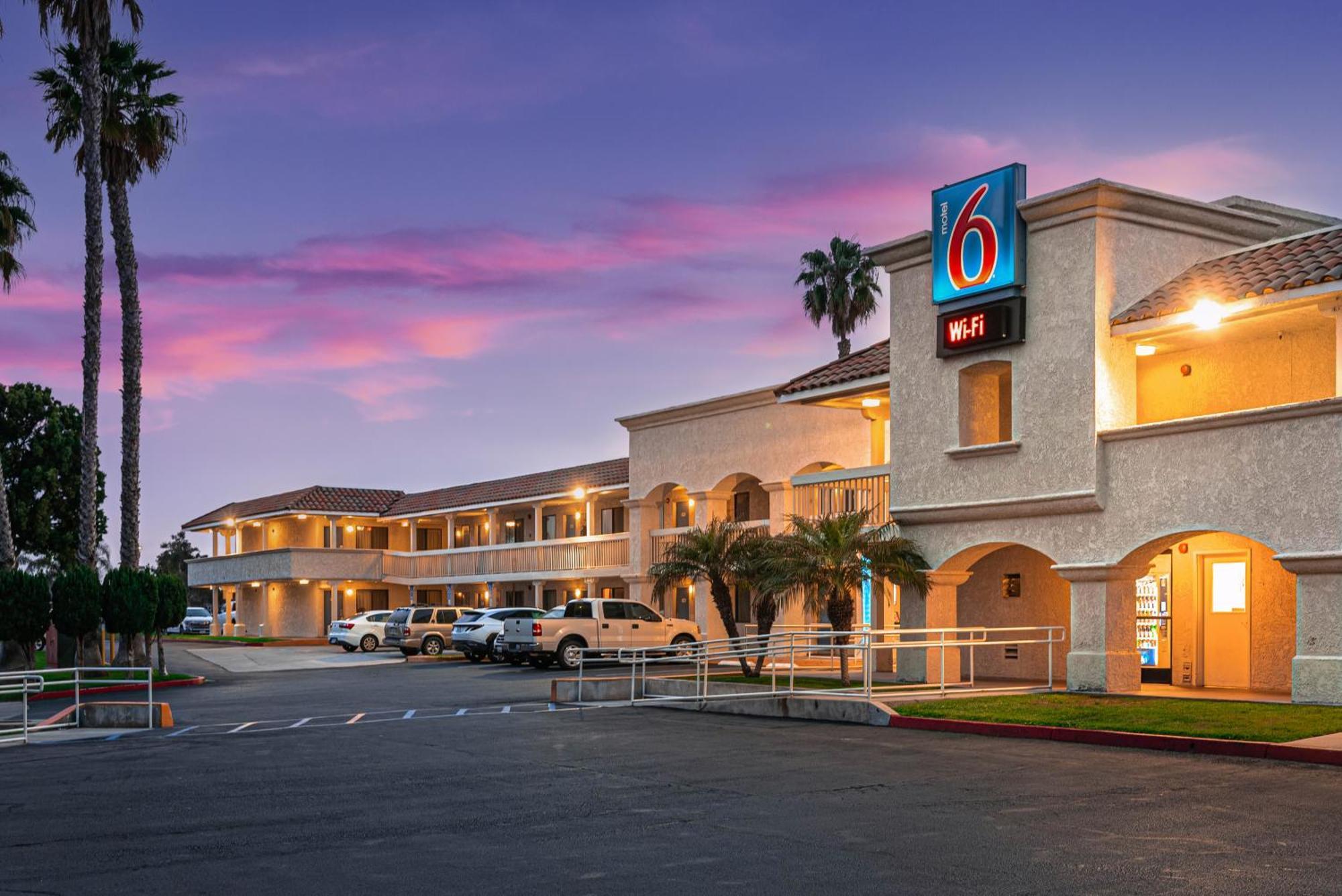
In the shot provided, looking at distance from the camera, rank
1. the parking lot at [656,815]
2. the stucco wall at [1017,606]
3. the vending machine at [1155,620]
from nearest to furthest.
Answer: the parking lot at [656,815] < the vending machine at [1155,620] < the stucco wall at [1017,606]

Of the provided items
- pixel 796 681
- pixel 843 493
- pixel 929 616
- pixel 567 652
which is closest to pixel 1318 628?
pixel 929 616

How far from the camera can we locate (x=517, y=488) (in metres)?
56.7

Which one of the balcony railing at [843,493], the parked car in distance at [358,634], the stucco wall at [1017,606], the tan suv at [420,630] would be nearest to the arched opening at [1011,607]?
the stucco wall at [1017,606]

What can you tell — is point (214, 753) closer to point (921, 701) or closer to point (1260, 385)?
point (921, 701)

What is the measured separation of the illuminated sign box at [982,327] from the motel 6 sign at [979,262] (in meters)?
0.01

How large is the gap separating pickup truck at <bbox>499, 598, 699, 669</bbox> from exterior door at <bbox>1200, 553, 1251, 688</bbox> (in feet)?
53.1

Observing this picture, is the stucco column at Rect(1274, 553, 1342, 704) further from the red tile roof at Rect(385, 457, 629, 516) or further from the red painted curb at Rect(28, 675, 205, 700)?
the red tile roof at Rect(385, 457, 629, 516)

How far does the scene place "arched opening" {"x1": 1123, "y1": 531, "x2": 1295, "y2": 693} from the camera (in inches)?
891

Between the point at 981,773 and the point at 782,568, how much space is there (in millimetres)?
11825

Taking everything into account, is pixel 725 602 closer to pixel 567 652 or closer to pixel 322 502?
pixel 567 652

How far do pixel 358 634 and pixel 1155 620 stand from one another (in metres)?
33.8

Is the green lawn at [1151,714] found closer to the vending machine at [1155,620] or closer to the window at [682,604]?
the vending machine at [1155,620]

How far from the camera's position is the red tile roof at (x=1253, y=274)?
20109mm

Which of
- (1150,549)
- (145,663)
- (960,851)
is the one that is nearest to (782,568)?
(1150,549)
